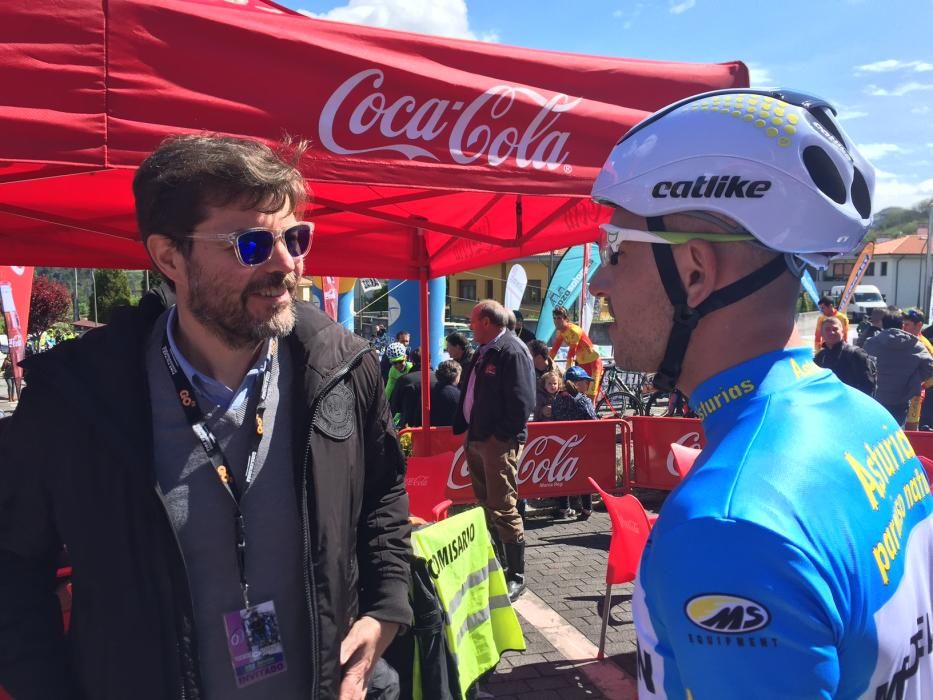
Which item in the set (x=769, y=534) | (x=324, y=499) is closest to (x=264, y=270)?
(x=324, y=499)

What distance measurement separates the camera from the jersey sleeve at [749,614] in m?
0.82

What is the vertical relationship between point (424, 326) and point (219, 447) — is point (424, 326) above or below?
above

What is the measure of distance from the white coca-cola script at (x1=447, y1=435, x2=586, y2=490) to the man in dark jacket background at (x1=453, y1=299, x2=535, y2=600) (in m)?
1.97

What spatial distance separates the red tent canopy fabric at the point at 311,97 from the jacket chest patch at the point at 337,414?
1.24 metres

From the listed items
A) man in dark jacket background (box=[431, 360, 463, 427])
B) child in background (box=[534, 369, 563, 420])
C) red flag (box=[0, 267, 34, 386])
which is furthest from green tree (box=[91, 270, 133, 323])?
man in dark jacket background (box=[431, 360, 463, 427])

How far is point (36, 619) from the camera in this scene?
1562 mm

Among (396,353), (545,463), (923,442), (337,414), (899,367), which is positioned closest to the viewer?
(337,414)

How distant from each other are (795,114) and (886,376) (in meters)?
8.89

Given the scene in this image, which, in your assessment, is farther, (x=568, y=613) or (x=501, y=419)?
(x=501, y=419)

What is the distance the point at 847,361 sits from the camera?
8070mm

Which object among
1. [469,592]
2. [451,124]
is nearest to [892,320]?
[469,592]

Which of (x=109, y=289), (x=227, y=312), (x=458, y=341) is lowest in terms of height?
(x=458, y=341)

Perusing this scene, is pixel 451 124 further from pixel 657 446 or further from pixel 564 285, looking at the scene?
pixel 564 285

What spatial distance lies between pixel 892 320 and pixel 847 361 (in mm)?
1615
